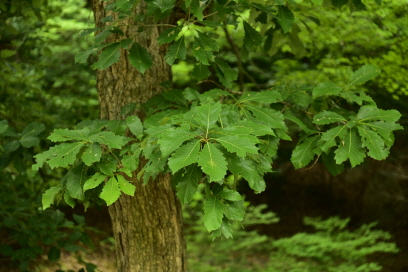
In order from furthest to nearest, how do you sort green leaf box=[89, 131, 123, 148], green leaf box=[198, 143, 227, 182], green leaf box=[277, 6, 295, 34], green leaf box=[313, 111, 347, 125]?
green leaf box=[277, 6, 295, 34]
green leaf box=[313, 111, 347, 125]
green leaf box=[89, 131, 123, 148]
green leaf box=[198, 143, 227, 182]

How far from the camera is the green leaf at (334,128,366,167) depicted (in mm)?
1492

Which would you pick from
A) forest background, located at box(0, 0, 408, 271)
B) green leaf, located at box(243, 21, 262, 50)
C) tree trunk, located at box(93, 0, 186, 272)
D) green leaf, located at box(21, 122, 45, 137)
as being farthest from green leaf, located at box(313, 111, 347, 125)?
green leaf, located at box(21, 122, 45, 137)

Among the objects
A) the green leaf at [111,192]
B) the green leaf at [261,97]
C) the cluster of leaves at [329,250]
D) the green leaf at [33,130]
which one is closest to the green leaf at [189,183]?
the green leaf at [111,192]

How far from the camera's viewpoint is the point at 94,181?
1.51 metres

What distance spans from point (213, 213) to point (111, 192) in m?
0.38

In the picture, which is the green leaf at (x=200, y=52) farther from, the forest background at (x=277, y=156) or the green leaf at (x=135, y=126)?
the forest background at (x=277, y=156)

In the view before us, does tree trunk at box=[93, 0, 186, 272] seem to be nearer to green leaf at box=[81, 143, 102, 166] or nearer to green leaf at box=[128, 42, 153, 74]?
green leaf at box=[128, 42, 153, 74]

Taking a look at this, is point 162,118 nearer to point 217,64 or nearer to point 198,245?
→ point 217,64

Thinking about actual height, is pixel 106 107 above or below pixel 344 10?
below

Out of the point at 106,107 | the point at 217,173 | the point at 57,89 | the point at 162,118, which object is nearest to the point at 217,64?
the point at 162,118

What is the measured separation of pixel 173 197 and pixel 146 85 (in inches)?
24.0

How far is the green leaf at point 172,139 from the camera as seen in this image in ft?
3.97

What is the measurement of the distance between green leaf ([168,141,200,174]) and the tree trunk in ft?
3.56

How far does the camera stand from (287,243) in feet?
14.8
